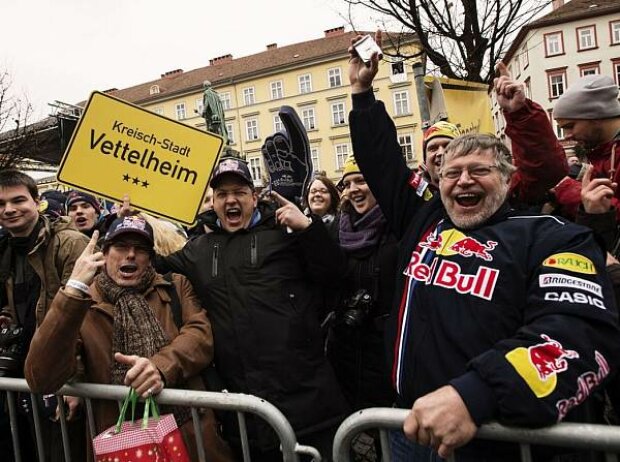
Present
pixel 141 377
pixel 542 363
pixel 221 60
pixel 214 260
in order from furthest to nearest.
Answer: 1. pixel 221 60
2. pixel 214 260
3. pixel 141 377
4. pixel 542 363

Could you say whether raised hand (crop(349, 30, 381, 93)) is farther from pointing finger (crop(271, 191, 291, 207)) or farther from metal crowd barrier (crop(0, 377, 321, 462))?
metal crowd barrier (crop(0, 377, 321, 462))

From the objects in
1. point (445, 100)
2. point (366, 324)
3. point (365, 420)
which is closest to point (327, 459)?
point (366, 324)

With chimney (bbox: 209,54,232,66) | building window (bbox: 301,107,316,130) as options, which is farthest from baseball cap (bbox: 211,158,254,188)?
chimney (bbox: 209,54,232,66)

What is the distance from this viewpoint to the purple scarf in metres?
2.72

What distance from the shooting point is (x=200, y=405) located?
6.31 feet

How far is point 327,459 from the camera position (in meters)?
2.42

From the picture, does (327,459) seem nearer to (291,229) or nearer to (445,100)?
(291,229)

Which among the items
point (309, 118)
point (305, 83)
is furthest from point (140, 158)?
point (305, 83)

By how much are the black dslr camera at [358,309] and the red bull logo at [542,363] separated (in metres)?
1.18

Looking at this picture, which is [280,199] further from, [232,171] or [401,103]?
[401,103]

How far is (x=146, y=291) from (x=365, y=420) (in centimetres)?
126

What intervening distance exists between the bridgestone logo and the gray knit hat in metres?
1.03

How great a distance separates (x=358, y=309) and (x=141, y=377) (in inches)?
41.7

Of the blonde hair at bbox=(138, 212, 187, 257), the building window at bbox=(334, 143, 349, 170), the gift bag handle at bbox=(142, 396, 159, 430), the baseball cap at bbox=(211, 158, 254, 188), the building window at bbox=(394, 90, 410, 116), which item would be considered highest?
the building window at bbox=(394, 90, 410, 116)
